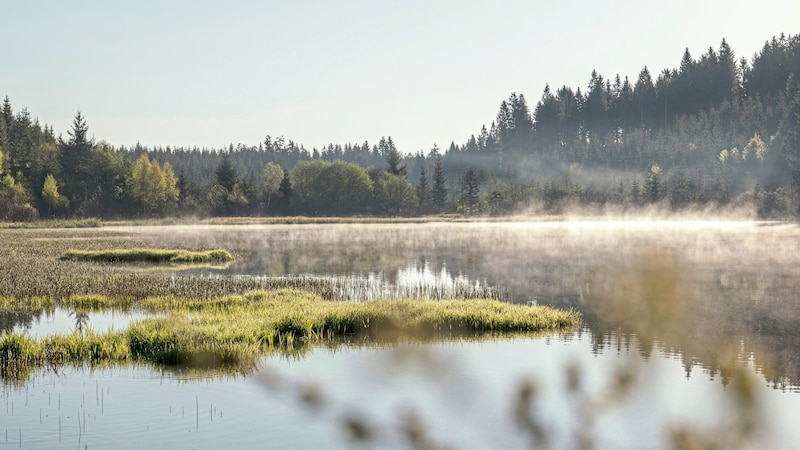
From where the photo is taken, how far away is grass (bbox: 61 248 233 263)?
55.7 meters

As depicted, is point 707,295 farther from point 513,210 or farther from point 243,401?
point 513,210

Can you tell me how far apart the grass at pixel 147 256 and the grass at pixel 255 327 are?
2378cm

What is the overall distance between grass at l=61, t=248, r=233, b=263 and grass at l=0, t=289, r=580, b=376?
23.8 meters

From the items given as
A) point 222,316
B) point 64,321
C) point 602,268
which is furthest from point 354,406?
point 602,268

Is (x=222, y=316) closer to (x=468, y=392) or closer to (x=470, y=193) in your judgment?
(x=468, y=392)

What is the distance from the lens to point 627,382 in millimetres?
7762

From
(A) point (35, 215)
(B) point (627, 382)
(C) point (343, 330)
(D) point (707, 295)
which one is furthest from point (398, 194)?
(B) point (627, 382)

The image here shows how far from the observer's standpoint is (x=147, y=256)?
5753 centimetres

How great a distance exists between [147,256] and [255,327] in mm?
36213

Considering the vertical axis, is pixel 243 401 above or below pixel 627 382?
below

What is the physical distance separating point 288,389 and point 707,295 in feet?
79.6

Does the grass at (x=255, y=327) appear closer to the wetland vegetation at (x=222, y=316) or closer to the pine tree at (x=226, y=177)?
the wetland vegetation at (x=222, y=316)

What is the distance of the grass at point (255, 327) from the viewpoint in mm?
20812

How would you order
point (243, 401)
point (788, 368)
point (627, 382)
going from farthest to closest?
point (788, 368) < point (243, 401) < point (627, 382)
